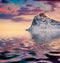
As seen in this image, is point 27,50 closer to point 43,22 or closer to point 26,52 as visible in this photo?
point 26,52

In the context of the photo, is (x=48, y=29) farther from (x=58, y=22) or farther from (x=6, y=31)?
(x=6, y=31)

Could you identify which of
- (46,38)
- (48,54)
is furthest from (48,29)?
(48,54)

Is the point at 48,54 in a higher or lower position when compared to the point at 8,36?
lower

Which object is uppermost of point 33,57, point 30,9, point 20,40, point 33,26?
point 30,9

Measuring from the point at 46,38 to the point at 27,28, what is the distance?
0.60ft

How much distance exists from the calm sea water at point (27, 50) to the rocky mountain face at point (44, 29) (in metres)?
0.04

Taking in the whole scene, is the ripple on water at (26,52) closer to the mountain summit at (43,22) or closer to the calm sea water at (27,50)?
the calm sea water at (27,50)

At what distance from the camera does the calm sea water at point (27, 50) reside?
1.66 metres

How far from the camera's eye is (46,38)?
5.71ft

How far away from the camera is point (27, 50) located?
5.57 feet

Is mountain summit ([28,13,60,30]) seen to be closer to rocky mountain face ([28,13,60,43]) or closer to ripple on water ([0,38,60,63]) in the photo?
rocky mountain face ([28,13,60,43])

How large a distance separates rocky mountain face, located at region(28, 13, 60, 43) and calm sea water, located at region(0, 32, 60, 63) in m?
0.04

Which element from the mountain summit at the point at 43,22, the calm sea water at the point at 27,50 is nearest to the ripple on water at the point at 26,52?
the calm sea water at the point at 27,50

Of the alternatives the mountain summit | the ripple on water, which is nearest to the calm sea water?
the ripple on water
